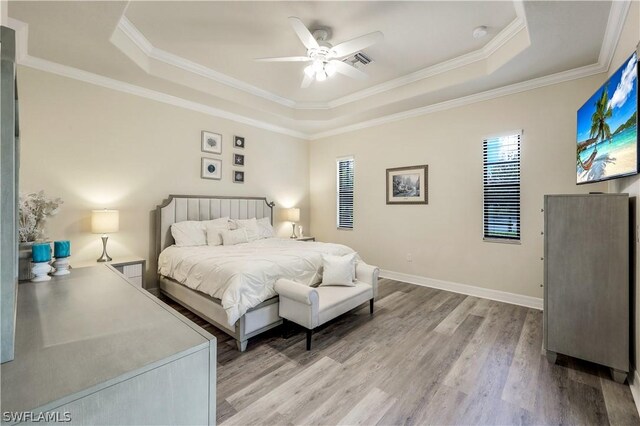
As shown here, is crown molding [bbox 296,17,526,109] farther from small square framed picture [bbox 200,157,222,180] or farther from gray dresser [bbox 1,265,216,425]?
gray dresser [bbox 1,265,216,425]

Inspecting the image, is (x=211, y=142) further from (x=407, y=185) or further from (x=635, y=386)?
(x=635, y=386)

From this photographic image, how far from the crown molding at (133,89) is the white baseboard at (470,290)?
3.66m

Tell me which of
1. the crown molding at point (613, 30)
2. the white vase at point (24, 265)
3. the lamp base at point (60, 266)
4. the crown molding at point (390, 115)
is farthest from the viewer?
the crown molding at point (390, 115)

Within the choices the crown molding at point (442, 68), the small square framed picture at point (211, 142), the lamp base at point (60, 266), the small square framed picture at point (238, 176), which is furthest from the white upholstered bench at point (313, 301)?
the crown molding at point (442, 68)

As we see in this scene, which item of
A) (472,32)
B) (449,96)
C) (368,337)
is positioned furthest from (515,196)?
(368,337)

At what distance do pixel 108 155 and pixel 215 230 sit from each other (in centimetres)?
164

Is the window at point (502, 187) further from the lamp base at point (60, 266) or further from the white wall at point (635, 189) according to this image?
the lamp base at point (60, 266)

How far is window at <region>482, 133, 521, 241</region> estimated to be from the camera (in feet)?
12.0

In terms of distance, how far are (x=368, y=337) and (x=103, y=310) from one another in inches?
89.4

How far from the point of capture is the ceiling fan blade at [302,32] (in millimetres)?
2352

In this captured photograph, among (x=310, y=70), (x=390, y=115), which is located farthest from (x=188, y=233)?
(x=390, y=115)

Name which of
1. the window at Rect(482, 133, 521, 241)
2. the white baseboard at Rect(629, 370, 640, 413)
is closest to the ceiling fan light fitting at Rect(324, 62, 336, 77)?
the window at Rect(482, 133, 521, 241)

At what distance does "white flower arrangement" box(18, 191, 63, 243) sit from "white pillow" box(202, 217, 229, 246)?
79.3 inches

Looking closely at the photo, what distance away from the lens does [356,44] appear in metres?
2.62
